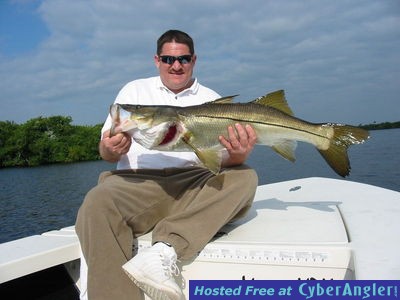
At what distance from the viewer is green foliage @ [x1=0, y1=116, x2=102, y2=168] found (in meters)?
67.9

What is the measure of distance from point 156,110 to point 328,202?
2472 millimetres

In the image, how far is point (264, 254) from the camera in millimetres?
3059

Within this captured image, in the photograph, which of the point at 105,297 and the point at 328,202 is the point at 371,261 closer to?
the point at 105,297

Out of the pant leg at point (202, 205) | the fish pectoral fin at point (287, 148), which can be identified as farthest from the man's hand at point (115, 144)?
the fish pectoral fin at point (287, 148)

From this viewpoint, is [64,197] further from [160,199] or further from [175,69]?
[160,199]

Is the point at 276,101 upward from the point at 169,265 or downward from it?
upward

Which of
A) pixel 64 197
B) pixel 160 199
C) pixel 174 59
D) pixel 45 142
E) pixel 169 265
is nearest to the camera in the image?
pixel 169 265

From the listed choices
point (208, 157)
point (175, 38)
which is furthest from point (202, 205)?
point (175, 38)

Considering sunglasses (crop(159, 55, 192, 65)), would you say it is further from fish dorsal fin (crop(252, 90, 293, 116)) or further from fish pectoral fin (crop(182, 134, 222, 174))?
fish pectoral fin (crop(182, 134, 222, 174))

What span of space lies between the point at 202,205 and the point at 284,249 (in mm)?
723

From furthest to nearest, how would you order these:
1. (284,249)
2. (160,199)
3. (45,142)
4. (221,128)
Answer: (45,142)
(160,199)
(221,128)
(284,249)

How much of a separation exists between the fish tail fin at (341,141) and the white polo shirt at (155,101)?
1267 mm

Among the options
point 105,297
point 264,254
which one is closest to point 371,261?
point 264,254

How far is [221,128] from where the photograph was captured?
3438 mm
